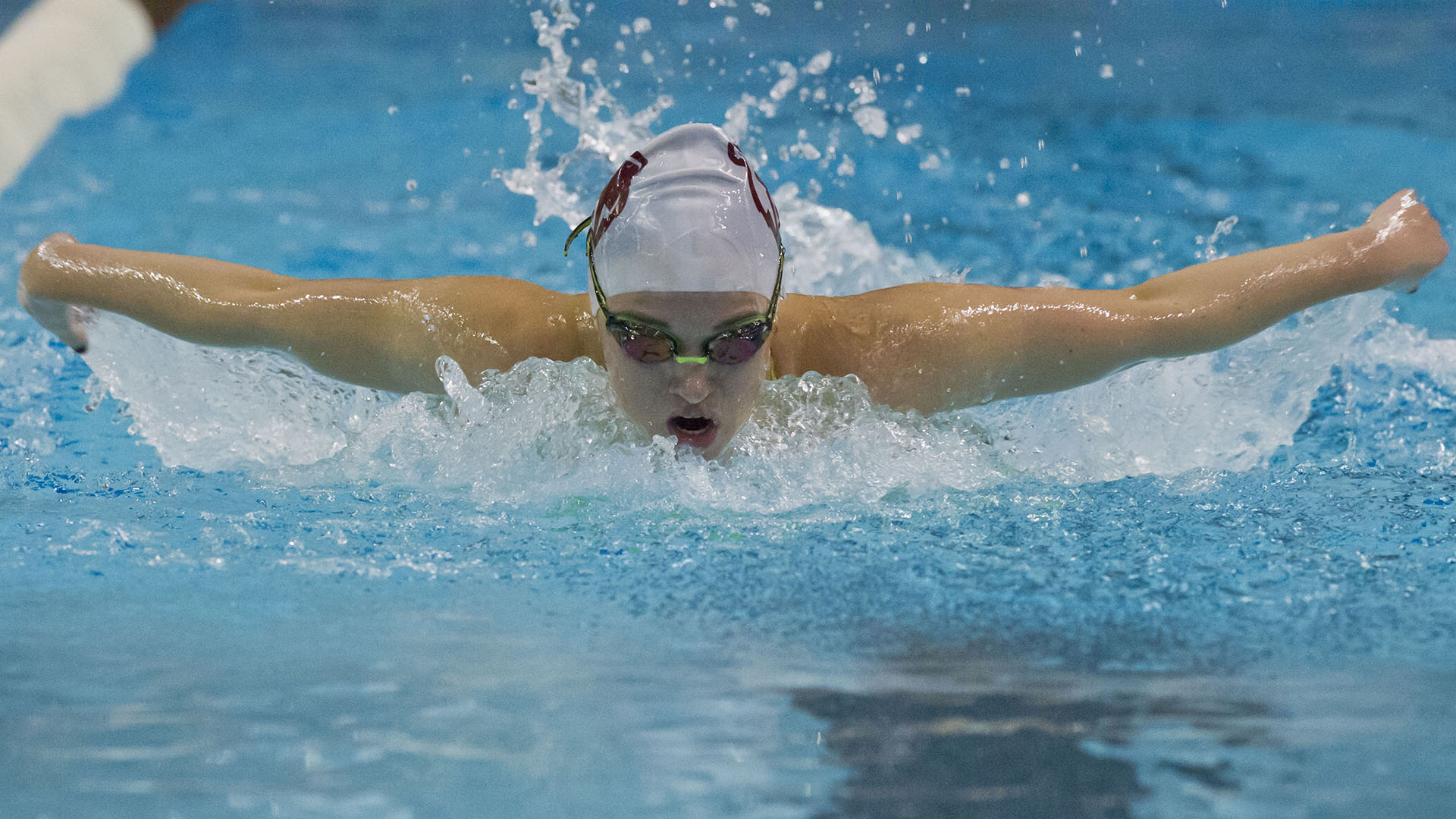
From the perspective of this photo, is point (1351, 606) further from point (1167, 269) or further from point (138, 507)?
point (1167, 269)

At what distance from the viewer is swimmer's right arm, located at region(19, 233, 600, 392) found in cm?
264

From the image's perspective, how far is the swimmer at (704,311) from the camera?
2.42 m

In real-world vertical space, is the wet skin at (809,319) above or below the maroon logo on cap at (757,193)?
below

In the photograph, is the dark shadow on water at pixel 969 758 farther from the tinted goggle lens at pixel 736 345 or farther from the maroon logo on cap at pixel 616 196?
the maroon logo on cap at pixel 616 196

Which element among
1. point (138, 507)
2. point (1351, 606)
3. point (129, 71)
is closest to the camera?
point (1351, 606)

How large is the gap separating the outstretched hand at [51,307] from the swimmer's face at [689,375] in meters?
1.15

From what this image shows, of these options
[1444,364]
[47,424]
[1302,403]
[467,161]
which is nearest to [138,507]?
[47,424]

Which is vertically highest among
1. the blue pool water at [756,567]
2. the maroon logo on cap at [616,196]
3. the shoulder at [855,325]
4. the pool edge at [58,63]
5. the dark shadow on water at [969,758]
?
the pool edge at [58,63]

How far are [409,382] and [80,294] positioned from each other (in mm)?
697

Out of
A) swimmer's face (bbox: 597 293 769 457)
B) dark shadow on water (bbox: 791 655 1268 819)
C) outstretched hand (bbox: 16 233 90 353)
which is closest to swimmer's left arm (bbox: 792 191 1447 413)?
swimmer's face (bbox: 597 293 769 457)

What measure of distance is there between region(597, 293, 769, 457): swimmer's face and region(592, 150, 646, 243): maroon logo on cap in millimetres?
166

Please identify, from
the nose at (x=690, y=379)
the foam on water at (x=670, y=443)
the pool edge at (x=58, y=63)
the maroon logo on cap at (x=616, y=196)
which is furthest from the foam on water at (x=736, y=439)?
the pool edge at (x=58, y=63)

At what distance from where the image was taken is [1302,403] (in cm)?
306

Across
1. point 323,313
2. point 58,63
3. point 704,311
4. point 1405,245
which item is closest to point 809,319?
point 704,311
